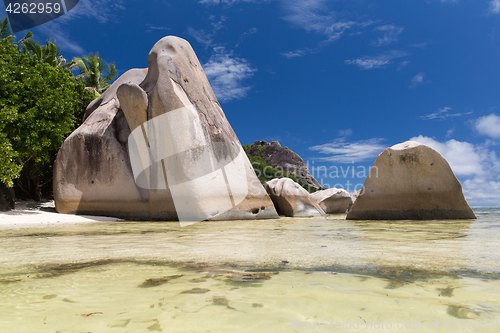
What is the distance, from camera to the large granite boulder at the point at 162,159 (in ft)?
27.4

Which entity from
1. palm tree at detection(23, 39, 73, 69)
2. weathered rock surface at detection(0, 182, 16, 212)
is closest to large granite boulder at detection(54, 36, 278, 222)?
weathered rock surface at detection(0, 182, 16, 212)

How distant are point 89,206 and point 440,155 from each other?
950cm

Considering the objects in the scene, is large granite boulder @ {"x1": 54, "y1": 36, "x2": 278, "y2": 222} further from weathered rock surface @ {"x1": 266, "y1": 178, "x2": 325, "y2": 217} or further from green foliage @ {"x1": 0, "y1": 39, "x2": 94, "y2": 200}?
weathered rock surface @ {"x1": 266, "y1": 178, "x2": 325, "y2": 217}

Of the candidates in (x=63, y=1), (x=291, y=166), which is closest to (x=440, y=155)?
(x=63, y=1)

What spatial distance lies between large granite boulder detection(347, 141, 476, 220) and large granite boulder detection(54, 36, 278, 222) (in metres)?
3.51

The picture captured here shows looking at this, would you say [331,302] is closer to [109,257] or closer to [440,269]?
[440,269]

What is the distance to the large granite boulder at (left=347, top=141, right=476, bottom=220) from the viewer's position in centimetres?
625

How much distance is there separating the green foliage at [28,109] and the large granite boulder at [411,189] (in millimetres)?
8876

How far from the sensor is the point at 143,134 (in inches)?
360

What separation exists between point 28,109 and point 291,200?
8.85 meters

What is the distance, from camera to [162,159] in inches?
343

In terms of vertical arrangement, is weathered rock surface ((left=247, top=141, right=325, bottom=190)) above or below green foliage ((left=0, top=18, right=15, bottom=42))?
below

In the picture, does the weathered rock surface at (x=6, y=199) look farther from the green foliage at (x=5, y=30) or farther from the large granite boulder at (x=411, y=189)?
the green foliage at (x=5, y=30)

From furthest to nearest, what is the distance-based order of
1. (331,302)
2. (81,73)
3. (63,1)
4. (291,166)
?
(291,166), (81,73), (63,1), (331,302)
